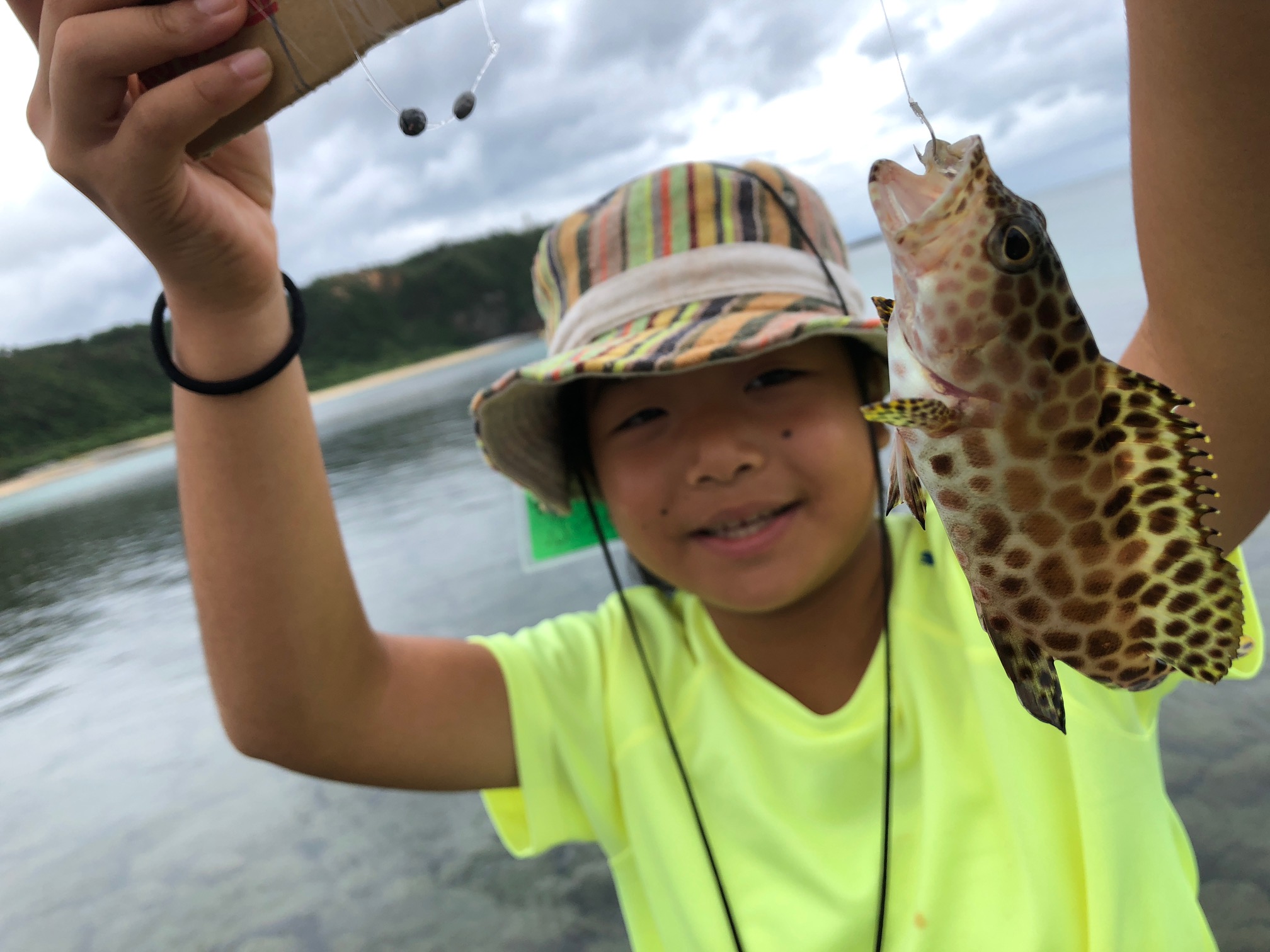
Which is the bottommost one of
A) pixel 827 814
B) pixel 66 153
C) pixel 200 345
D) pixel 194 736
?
pixel 194 736

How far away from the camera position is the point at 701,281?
4.37 ft

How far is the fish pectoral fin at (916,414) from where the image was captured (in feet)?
1.51

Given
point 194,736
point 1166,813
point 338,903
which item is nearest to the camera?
point 1166,813

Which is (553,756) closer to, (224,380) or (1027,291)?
(224,380)

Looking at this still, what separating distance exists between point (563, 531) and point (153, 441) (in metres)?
28.1

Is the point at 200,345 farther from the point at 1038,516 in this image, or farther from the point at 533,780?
the point at 1038,516

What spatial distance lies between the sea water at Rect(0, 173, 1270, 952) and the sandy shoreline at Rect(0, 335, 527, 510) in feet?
64.8

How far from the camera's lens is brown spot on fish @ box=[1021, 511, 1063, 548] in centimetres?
54

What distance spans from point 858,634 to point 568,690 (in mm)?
579

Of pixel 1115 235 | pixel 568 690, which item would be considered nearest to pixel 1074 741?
pixel 568 690

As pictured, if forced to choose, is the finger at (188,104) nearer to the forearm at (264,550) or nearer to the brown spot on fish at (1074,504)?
the forearm at (264,550)

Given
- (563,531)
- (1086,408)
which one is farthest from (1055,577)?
(563,531)

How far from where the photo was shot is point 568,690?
4.85 ft

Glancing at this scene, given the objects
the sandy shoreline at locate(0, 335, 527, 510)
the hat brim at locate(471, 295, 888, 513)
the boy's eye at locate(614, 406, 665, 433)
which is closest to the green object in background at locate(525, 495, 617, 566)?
the hat brim at locate(471, 295, 888, 513)
